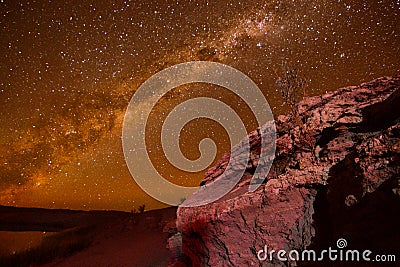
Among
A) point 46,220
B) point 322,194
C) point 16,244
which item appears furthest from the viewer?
point 46,220

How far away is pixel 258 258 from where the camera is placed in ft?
11.5

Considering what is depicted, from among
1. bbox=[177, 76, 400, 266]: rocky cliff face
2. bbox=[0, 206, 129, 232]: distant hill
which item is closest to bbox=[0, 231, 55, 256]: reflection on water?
bbox=[0, 206, 129, 232]: distant hill

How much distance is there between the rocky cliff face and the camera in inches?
101

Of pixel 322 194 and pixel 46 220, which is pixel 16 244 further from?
pixel 322 194

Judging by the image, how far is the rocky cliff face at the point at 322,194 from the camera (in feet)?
8.45

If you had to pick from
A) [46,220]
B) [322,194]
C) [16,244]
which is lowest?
[16,244]

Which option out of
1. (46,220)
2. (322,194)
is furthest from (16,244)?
(322,194)

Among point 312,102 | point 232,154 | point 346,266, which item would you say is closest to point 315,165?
point 346,266

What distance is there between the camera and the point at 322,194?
11.1 feet

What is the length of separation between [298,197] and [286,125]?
6.54 ft

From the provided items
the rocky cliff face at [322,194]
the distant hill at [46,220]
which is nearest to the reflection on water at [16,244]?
the distant hill at [46,220]

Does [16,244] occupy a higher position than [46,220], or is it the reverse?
[46,220]

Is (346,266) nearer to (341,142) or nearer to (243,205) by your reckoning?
(243,205)

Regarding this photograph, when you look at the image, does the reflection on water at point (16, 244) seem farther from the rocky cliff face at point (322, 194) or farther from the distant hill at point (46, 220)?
the rocky cliff face at point (322, 194)
